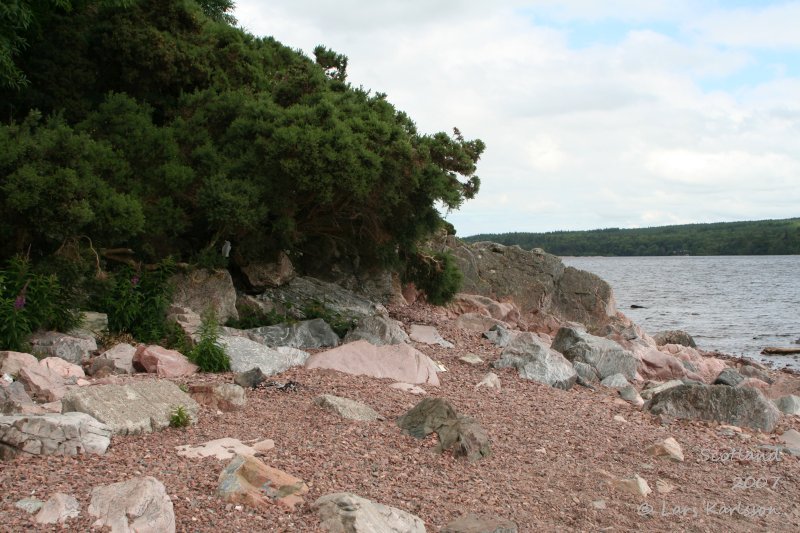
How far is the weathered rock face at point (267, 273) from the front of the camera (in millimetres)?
11422

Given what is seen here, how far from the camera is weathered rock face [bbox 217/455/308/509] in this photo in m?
4.41

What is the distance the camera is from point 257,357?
8250 millimetres

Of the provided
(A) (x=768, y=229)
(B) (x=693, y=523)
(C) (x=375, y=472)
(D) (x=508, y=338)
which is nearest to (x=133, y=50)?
(D) (x=508, y=338)

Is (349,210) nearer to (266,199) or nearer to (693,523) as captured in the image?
(266,199)

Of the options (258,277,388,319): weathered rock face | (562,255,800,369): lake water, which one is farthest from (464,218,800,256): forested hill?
(258,277,388,319): weathered rock face

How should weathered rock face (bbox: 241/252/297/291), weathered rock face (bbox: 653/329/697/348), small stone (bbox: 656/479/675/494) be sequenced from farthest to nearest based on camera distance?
weathered rock face (bbox: 653/329/697/348)
weathered rock face (bbox: 241/252/297/291)
small stone (bbox: 656/479/675/494)

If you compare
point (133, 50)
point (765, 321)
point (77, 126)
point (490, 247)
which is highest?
point (133, 50)

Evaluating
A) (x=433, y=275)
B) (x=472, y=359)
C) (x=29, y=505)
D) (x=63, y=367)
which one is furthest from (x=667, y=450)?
(x=433, y=275)

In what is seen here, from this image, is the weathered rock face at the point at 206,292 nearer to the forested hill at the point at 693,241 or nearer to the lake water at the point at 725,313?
the lake water at the point at 725,313

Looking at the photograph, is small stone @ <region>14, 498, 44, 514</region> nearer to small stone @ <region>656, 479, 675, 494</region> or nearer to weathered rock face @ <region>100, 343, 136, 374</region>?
weathered rock face @ <region>100, 343, 136, 374</region>

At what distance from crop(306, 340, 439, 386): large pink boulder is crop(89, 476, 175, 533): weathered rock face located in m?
4.25

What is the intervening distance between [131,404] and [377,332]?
4.74m

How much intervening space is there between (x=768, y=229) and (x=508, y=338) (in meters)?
112

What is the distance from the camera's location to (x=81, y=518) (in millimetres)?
3984
